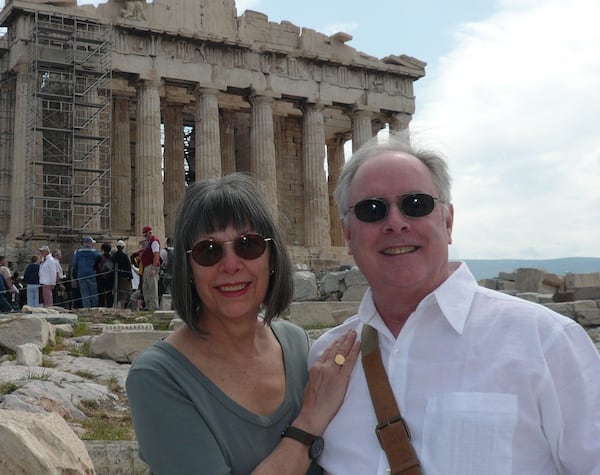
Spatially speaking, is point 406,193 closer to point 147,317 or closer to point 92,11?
point 147,317

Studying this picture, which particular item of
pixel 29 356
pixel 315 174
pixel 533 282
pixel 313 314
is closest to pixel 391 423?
pixel 29 356

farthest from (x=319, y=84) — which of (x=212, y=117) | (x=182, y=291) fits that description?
(x=182, y=291)

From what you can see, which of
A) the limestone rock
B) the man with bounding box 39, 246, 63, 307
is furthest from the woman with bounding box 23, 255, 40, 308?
the limestone rock

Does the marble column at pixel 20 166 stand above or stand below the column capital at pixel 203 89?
below

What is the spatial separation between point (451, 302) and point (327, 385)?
524 mm

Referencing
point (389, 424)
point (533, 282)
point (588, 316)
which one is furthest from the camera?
point (533, 282)

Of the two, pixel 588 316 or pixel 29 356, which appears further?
pixel 588 316

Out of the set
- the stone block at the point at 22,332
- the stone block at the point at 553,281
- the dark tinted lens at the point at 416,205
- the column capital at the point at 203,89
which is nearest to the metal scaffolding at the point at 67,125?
the column capital at the point at 203,89

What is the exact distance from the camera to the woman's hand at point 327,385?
2.63m

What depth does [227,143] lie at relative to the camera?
28.0 meters

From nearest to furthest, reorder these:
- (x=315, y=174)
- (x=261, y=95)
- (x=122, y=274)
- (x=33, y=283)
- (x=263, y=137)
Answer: (x=33, y=283) < (x=122, y=274) < (x=261, y=95) < (x=263, y=137) < (x=315, y=174)

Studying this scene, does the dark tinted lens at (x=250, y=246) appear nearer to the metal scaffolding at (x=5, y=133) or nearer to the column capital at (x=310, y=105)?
the metal scaffolding at (x=5, y=133)

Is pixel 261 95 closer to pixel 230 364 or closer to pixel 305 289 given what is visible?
pixel 305 289

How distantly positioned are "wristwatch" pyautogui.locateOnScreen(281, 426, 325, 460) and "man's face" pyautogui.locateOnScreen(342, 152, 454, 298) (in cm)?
55
